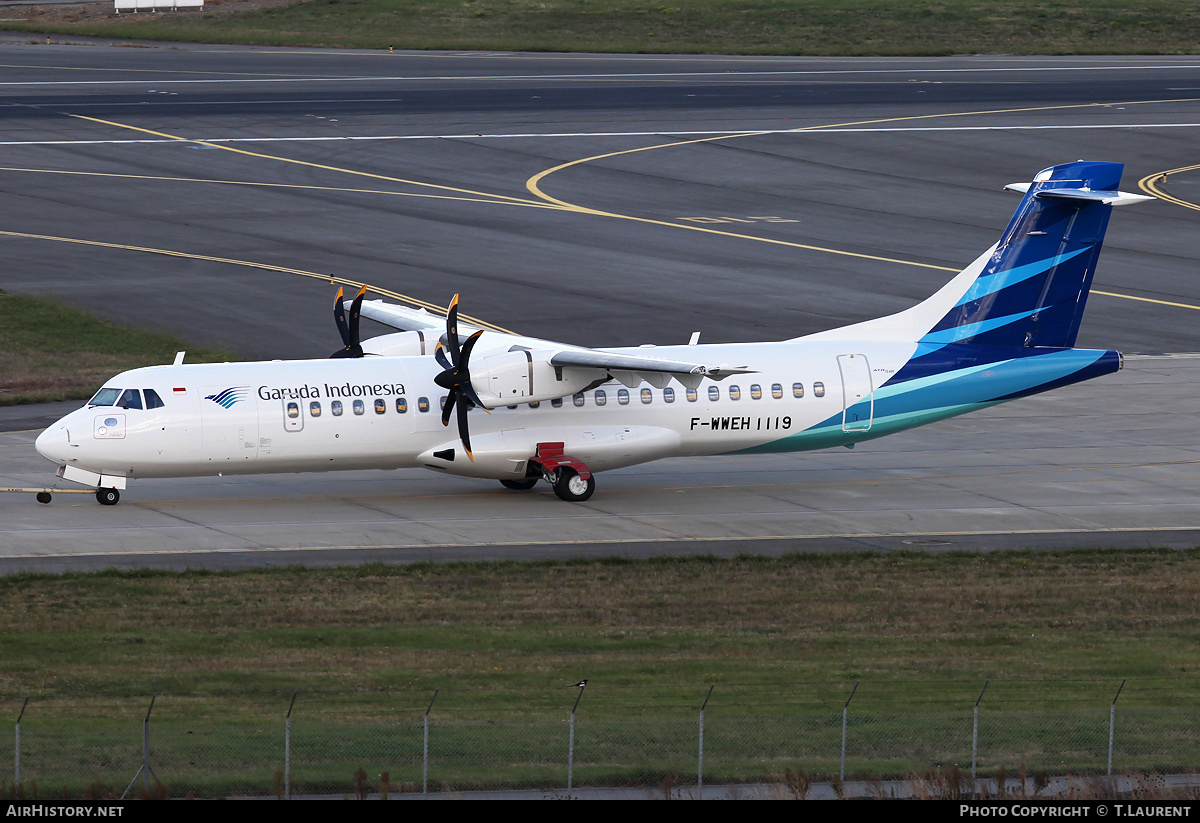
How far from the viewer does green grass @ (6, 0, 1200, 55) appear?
108 metres

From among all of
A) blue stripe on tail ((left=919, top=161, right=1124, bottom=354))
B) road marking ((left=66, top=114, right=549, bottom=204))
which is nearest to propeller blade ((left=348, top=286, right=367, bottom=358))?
blue stripe on tail ((left=919, top=161, right=1124, bottom=354))

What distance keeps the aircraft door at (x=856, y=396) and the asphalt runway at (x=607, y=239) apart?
1776 millimetres

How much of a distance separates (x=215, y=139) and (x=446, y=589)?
54041mm

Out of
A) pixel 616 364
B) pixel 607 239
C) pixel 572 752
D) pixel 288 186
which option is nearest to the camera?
pixel 572 752

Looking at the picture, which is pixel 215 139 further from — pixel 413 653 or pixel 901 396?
pixel 413 653

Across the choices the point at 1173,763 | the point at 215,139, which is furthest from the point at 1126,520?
the point at 215,139

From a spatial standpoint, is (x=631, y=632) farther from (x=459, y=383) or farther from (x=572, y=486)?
(x=572, y=486)

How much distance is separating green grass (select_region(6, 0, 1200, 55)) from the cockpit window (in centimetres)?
7813

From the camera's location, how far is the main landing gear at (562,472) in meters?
34.5

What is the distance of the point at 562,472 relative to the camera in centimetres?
3456

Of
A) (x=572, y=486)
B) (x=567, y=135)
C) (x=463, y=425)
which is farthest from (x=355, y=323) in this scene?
A: (x=567, y=135)

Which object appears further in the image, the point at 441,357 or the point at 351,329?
the point at 351,329

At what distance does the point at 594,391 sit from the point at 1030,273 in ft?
35.3

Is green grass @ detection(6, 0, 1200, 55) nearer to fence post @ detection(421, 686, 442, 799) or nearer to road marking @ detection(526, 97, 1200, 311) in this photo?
road marking @ detection(526, 97, 1200, 311)
